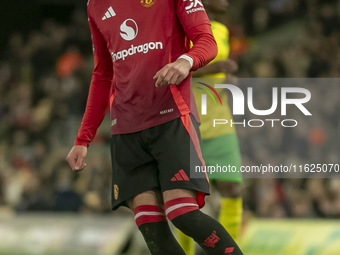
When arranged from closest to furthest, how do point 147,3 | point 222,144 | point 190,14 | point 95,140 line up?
point 190,14 < point 147,3 < point 222,144 < point 95,140

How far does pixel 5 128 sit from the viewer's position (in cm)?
1335

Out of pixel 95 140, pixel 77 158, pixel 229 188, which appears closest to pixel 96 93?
pixel 77 158

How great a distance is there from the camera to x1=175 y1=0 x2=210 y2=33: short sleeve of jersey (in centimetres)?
352

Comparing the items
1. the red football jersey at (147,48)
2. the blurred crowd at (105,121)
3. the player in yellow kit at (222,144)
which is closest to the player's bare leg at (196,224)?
the red football jersey at (147,48)

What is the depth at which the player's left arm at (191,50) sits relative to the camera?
3.14m

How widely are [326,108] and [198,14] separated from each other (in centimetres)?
578

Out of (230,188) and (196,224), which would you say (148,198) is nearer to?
(196,224)

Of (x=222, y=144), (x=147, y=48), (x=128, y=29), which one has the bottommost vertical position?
(x=222, y=144)

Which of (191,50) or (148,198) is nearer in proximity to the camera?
(191,50)

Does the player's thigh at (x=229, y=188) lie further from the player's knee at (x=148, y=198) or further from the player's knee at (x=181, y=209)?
the player's knee at (x=181, y=209)

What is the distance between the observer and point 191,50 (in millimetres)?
3385

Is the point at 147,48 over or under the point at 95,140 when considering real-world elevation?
over

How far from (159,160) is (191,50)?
570 millimetres

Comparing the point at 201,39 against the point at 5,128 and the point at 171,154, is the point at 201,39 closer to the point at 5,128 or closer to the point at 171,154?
the point at 171,154
